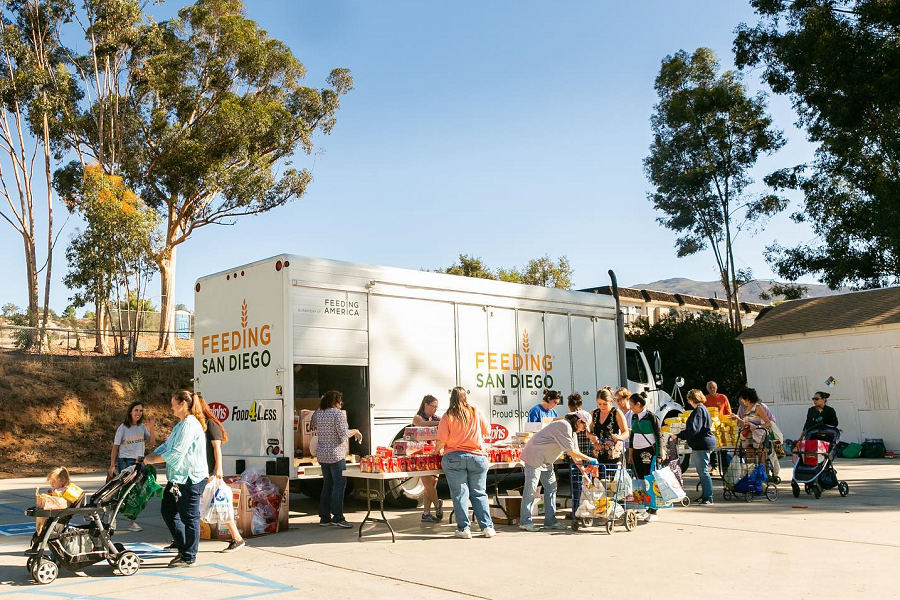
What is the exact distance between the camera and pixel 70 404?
23484mm

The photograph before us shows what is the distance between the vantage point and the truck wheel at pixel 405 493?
11.1 m

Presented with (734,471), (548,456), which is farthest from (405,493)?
(734,471)

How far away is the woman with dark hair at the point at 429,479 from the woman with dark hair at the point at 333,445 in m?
1.09

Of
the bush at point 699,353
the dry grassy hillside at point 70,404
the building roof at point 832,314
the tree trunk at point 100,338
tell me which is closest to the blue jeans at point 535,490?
the dry grassy hillside at point 70,404

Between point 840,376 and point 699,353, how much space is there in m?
8.86

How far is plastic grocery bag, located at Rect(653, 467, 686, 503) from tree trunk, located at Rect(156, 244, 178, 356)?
2409 cm

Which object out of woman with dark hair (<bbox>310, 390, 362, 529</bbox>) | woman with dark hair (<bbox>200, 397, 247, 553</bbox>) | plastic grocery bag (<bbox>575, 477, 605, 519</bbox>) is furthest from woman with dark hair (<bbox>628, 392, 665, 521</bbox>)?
woman with dark hair (<bbox>200, 397, 247, 553</bbox>)

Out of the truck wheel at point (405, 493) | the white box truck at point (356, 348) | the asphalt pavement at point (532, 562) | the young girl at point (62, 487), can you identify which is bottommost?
the asphalt pavement at point (532, 562)

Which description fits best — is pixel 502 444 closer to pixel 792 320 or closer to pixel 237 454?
pixel 237 454

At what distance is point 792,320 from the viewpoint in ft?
77.2

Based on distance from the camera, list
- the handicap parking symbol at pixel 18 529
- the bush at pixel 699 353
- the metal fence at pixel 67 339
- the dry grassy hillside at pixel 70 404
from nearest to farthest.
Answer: the handicap parking symbol at pixel 18 529 → the dry grassy hillside at pixel 70 404 → the metal fence at pixel 67 339 → the bush at pixel 699 353

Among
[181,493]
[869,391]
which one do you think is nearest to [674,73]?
[869,391]

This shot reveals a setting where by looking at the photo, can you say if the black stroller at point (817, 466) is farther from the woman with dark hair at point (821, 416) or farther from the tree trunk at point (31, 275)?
the tree trunk at point (31, 275)

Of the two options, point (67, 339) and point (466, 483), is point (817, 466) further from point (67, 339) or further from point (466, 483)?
point (67, 339)
